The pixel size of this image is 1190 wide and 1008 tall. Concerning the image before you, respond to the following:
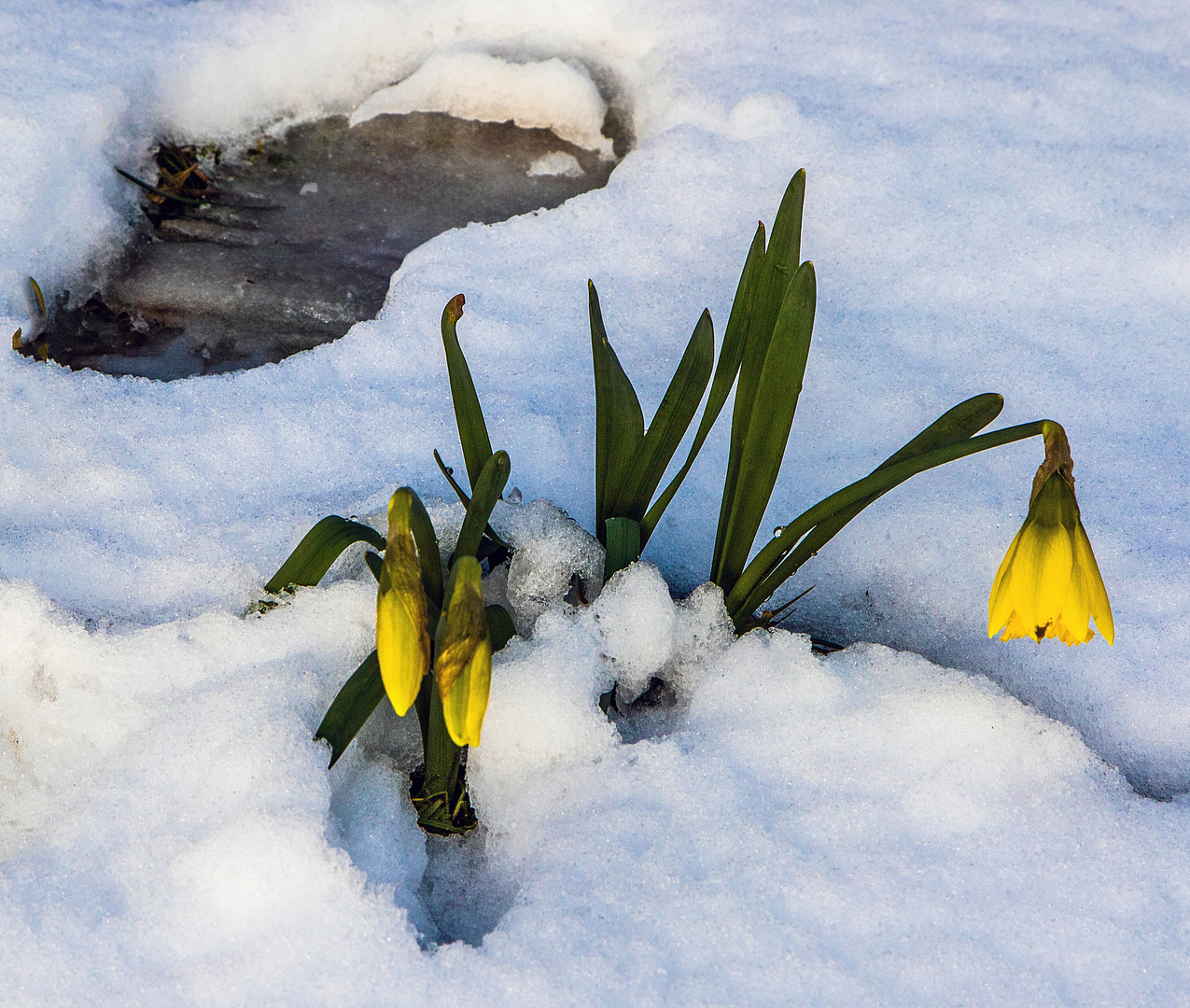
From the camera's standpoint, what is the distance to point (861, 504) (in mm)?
1044

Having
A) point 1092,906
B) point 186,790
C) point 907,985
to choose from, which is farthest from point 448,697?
point 1092,906

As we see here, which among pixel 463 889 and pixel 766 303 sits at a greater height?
pixel 766 303

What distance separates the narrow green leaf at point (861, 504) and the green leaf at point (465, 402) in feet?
1.11

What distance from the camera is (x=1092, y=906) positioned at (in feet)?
3.29

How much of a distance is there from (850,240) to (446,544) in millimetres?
964

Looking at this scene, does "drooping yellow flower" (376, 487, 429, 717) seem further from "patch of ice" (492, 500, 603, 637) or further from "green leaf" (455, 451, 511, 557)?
"patch of ice" (492, 500, 603, 637)

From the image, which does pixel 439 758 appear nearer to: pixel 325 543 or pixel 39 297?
pixel 325 543

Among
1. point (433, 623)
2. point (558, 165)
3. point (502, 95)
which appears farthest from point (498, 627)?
point (502, 95)

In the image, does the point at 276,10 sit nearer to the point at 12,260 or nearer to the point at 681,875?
the point at 12,260

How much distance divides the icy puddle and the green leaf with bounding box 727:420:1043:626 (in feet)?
3.00

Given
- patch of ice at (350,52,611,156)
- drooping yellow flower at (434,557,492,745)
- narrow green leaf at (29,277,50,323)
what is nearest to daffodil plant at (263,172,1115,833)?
drooping yellow flower at (434,557,492,745)

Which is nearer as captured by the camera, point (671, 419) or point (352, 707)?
point (352, 707)

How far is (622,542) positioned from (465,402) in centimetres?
25

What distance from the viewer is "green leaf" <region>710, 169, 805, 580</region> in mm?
1008
